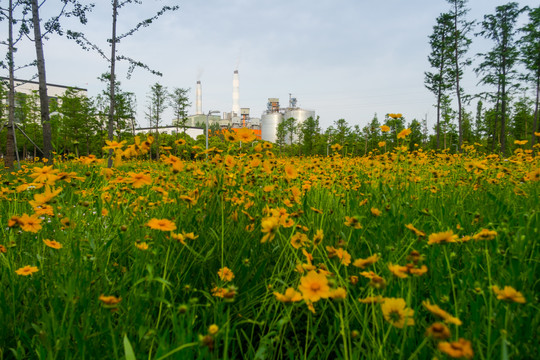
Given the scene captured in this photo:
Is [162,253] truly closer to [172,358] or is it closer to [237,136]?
[172,358]

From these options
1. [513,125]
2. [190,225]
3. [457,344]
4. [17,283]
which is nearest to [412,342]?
[457,344]

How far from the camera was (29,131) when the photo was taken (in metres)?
22.3

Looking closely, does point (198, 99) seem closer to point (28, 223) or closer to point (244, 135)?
point (244, 135)

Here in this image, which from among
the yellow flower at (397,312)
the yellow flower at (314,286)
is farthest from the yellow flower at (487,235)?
the yellow flower at (314,286)

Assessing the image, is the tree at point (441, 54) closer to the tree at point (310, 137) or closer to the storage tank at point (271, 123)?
the tree at point (310, 137)

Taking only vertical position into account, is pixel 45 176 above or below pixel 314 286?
above

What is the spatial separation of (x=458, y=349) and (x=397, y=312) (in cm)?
16

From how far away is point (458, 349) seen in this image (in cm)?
45

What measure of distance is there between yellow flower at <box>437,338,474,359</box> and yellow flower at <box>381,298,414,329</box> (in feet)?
0.44

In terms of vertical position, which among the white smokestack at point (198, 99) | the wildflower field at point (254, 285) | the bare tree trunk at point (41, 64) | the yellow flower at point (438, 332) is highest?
the white smokestack at point (198, 99)

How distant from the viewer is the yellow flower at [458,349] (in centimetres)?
44

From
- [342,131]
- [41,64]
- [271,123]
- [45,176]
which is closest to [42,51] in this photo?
[41,64]

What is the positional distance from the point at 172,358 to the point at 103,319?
0.98 ft

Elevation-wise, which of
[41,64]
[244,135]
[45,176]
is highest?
[41,64]
